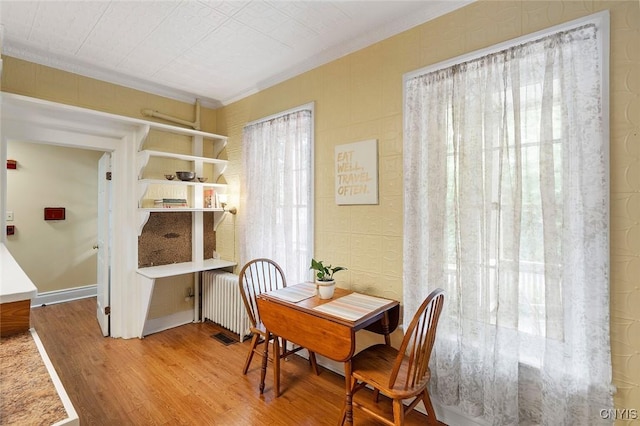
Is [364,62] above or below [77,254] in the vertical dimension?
above

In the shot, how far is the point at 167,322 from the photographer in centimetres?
329

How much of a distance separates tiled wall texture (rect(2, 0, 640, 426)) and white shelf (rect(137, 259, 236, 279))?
0.19 m

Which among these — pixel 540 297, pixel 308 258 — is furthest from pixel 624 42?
pixel 308 258

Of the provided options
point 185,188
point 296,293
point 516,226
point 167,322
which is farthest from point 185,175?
point 516,226

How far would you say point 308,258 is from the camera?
2623mm

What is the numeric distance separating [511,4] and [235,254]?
121 inches

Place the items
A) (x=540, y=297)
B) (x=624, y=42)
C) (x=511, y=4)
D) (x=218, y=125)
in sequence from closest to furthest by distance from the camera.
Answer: (x=624, y=42)
(x=540, y=297)
(x=511, y=4)
(x=218, y=125)

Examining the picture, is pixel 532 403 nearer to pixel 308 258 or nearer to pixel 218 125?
pixel 308 258

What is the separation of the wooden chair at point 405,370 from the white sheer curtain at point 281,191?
3.56ft

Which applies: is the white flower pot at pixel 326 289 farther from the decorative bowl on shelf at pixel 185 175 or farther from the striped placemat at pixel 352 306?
the decorative bowl on shelf at pixel 185 175

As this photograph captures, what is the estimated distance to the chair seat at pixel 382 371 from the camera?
149cm

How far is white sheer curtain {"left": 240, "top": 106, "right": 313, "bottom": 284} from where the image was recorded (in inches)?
104

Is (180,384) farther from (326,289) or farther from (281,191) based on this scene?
(281,191)

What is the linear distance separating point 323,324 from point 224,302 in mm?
1740
